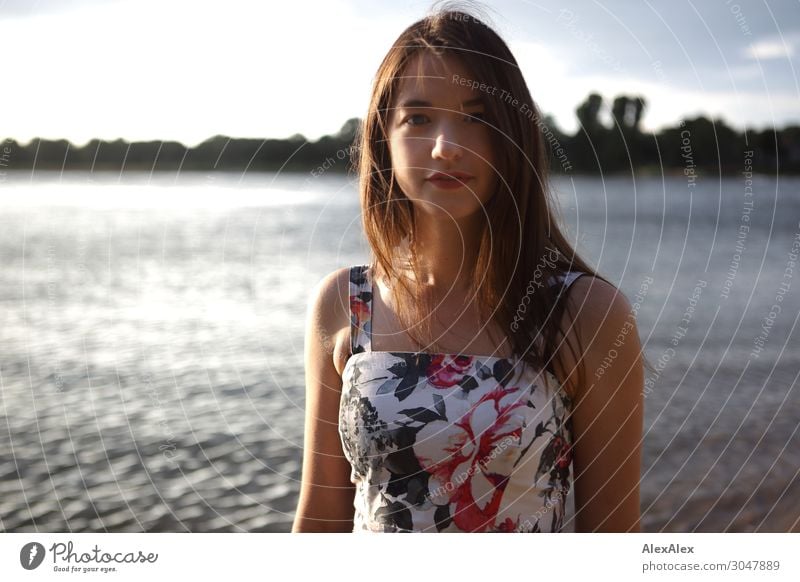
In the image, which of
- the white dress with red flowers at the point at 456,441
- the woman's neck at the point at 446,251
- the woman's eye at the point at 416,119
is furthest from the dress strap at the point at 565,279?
the woman's eye at the point at 416,119

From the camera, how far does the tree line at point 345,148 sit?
290cm

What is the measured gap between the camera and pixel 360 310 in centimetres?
185

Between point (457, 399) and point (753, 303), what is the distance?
8876mm

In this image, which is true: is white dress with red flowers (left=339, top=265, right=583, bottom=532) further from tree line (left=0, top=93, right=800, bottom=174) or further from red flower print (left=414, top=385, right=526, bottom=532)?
tree line (left=0, top=93, right=800, bottom=174)

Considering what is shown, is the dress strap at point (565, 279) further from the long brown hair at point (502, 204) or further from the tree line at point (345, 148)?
the tree line at point (345, 148)

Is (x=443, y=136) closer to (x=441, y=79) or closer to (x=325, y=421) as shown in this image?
(x=441, y=79)

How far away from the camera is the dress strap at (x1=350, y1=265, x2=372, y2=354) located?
71.2 inches

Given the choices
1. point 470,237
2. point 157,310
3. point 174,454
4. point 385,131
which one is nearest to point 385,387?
point 470,237

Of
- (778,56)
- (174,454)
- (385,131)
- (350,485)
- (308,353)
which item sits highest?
(778,56)

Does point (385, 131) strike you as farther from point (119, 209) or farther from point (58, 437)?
point (119, 209)

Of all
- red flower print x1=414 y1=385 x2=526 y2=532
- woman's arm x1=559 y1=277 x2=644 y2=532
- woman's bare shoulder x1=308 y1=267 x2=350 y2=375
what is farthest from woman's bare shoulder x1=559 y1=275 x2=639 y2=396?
woman's bare shoulder x1=308 y1=267 x2=350 y2=375

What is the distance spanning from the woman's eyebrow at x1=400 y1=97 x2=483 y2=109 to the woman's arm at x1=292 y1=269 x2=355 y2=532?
16.8 inches

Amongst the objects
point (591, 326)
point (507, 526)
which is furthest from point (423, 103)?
point (507, 526)

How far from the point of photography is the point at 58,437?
5070 mm
